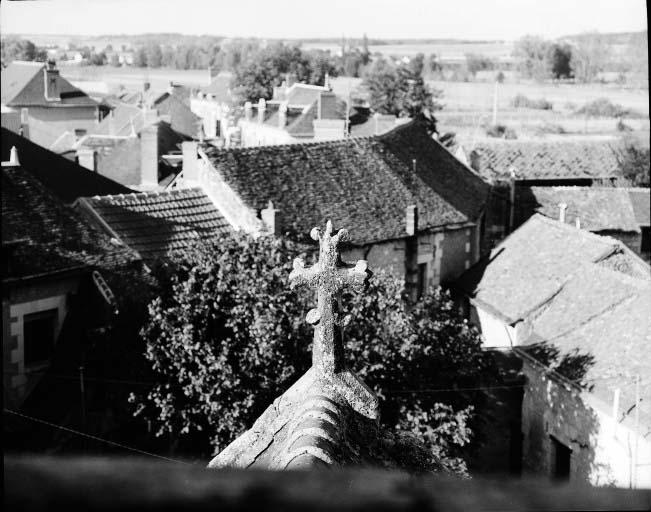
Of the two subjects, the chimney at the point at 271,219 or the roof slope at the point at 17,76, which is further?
the roof slope at the point at 17,76

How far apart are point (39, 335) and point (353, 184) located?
480 inches

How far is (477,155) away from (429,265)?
18783mm

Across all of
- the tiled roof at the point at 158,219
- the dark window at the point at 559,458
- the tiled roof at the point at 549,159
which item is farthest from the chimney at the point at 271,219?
the tiled roof at the point at 549,159

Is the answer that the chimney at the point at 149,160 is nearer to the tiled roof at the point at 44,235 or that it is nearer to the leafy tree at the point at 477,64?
the tiled roof at the point at 44,235

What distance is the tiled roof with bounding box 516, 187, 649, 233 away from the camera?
1473 inches

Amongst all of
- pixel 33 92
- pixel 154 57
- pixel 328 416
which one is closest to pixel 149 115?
pixel 33 92

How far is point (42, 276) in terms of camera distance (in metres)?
18.7

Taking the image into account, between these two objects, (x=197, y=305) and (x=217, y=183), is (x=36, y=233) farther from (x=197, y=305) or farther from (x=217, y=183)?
(x=217, y=183)

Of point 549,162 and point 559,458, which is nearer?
point 559,458

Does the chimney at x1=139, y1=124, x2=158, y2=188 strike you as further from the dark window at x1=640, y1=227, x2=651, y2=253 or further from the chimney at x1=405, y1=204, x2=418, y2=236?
the dark window at x1=640, y1=227, x2=651, y2=253

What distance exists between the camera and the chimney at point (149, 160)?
39.3m

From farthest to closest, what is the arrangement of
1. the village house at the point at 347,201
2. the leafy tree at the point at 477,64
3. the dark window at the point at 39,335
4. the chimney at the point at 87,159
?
the leafy tree at the point at 477,64 → the chimney at the point at 87,159 → the village house at the point at 347,201 → the dark window at the point at 39,335

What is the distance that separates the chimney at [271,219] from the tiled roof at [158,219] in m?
1.10

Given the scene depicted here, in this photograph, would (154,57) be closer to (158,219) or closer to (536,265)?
(536,265)
